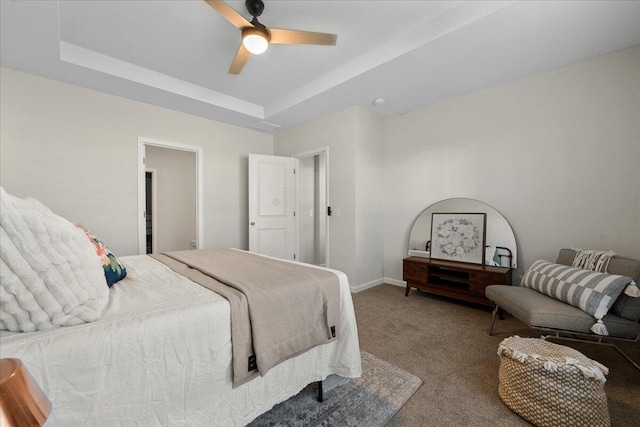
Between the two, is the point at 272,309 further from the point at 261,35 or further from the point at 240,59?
the point at 240,59

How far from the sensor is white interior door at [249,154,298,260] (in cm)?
404

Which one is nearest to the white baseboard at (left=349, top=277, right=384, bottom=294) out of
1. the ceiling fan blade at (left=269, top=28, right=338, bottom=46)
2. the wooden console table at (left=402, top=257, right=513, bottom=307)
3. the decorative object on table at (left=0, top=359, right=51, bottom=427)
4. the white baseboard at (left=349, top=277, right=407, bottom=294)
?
the white baseboard at (left=349, top=277, right=407, bottom=294)

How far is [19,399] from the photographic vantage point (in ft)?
1.10

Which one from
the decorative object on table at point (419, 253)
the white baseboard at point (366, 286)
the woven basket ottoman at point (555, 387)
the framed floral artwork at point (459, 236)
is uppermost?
the framed floral artwork at point (459, 236)

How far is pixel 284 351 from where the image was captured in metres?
1.21

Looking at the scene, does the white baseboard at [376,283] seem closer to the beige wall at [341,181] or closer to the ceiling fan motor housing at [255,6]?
the beige wall at [341,181]

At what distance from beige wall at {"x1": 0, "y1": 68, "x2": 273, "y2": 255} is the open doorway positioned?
1.62m

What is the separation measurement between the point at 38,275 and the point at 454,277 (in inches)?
129

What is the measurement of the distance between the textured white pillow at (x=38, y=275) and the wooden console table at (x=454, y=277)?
9.99ft

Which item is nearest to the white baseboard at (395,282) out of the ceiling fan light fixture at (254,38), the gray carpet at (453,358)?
the gray carpet at (453,358)

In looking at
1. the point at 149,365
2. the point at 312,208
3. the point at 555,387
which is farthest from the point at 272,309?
the point at 312,208

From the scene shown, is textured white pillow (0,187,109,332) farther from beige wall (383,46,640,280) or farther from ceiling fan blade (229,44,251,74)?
beige wall (383,46,640,280)

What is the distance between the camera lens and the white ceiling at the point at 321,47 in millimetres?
1949

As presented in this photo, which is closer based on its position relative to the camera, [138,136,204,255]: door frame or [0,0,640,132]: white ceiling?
[0,0,640,132]: white ceiling
